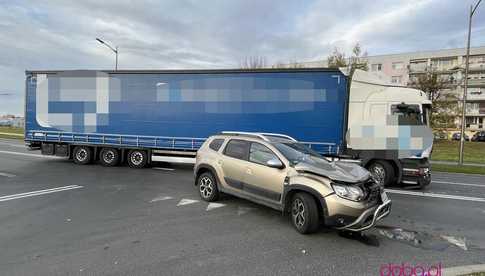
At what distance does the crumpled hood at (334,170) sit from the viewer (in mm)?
4473

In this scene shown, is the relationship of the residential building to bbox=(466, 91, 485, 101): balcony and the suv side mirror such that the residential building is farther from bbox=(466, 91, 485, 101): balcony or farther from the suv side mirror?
the suv side mirror

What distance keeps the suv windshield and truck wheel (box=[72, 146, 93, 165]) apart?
30.8 ft

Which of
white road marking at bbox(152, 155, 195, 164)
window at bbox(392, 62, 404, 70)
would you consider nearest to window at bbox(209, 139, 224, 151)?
white road marking at bbox(152, 155, 195, 164)

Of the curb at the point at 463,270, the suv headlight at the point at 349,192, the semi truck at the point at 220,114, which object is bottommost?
the curb at the point at 463,270

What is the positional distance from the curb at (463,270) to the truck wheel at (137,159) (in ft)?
32.8

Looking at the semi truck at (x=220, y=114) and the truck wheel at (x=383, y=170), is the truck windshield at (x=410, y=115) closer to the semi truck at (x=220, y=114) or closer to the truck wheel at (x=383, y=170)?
the semi truck at (x=220, y=114)

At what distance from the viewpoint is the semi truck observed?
8547 millimetres

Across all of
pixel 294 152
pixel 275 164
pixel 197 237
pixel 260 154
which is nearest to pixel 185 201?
pixel 197 237

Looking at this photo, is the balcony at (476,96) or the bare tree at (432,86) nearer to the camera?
the bare tree at (432,86)

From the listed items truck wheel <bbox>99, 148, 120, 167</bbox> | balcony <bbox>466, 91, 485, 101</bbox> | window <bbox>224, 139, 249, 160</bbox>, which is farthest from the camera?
balcony <bbox>466, 91, 485, 101</bbox>

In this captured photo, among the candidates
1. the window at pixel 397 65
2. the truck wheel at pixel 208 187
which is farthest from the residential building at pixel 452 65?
the truck wheel at pixel 208 187

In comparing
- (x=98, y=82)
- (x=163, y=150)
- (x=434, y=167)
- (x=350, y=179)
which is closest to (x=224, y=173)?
(x=350, y=179)

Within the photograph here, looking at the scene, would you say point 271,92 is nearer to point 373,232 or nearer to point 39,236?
point 373,232

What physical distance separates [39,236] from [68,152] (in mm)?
8651
